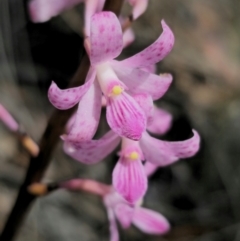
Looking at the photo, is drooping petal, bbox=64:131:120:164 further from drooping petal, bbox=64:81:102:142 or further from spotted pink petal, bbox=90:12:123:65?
spotted pink petal, bbox=90:12:123:65

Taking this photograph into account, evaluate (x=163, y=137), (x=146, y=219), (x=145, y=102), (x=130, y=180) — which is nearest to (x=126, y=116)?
(x=145, y=102)

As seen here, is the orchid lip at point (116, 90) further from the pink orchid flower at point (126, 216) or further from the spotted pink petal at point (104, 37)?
the pink orchid flower at point (126, 216)

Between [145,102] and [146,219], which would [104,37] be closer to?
[145,102]

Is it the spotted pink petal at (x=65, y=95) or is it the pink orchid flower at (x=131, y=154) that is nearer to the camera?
the spotted pink petal at (x=65, y=95)

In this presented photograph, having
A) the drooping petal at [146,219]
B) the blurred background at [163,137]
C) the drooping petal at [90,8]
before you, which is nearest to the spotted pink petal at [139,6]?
the drooping petal at [90,8]

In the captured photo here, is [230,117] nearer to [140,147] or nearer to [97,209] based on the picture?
[97,209]

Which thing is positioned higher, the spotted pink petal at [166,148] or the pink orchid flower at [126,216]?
the spotted pink petal at [166,148]

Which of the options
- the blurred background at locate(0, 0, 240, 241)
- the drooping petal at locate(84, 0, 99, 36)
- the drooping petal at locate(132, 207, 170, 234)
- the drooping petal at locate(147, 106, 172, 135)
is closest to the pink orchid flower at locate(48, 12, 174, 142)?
the drooping petal at locate(84, 0, 99, 36)

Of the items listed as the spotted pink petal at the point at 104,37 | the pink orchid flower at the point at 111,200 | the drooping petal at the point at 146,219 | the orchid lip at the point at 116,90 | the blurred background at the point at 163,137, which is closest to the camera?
the spotted pink petal at the point at 104,37
